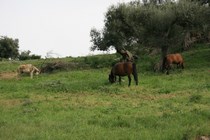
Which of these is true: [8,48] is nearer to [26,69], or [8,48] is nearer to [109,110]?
[26,69]

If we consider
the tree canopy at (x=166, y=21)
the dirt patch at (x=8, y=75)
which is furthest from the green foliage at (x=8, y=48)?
the tree canopy at (x=166, y=21)

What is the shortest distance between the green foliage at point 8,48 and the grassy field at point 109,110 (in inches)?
1630

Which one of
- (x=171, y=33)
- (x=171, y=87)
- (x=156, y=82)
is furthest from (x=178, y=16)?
(x=171, y=87)

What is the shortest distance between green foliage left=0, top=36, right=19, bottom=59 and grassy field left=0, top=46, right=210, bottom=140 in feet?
136

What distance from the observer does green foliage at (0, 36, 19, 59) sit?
2591 inches

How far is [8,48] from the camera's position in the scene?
66500mm

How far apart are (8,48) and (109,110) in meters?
53.1

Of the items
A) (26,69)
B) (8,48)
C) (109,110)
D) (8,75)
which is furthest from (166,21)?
(8,48)

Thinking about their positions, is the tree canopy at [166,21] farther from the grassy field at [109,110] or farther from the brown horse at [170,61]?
the grassy field at [109,110]

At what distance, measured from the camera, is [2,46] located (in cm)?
6569

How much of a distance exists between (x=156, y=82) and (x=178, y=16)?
8.97 m

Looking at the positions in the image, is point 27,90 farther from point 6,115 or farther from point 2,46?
point 2,46

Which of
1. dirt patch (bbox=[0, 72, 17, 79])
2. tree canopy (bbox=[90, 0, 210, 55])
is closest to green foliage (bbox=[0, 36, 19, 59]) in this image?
dirt patch (bbox=[0, 72, 17, 79])

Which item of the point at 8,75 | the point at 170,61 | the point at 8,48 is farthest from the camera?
the point at 8,48
